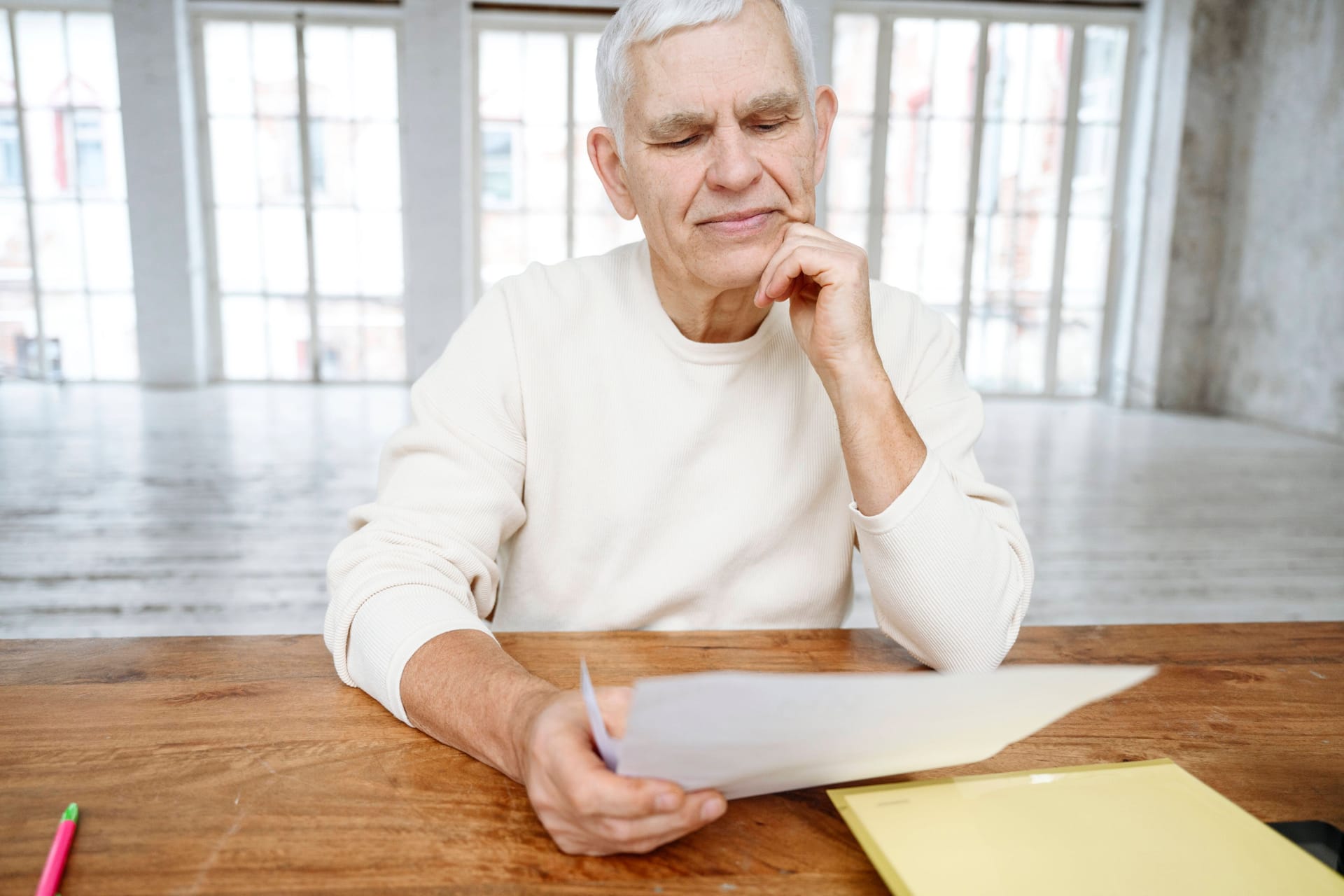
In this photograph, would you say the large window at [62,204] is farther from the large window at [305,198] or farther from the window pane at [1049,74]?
the window pane at [1049,74]

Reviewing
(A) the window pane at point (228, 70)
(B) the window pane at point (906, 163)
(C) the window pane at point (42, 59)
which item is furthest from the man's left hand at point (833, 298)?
(C) the window pane at point (42, 59)

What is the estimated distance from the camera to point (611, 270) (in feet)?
4.17

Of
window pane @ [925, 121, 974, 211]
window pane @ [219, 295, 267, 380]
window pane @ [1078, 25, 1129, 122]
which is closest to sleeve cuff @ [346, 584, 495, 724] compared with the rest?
window pane @ [925, 121, 974, 211]

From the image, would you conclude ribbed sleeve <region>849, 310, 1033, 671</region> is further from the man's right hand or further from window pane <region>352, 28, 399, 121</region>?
window pane <region>352, 28, 399, 121</region>

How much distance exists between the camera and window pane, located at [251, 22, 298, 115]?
8.85 metres

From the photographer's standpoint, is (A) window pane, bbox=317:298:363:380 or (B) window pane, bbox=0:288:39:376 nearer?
(B) window pane, bbox=0:288:39:376

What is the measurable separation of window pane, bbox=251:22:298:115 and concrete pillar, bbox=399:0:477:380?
1.13 meters

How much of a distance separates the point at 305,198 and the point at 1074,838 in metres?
9.81

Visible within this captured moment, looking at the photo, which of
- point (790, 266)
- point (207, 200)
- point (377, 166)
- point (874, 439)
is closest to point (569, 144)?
point (377, 166)

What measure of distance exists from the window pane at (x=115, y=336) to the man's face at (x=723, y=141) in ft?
31.4

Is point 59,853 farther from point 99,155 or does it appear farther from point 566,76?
point 99,155

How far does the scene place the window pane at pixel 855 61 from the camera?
898 cm

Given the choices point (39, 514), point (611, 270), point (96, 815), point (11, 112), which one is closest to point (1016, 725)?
point (96, 815)

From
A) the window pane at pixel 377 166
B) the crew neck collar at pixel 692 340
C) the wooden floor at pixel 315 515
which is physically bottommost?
the wooden floor at pixel 315 515
